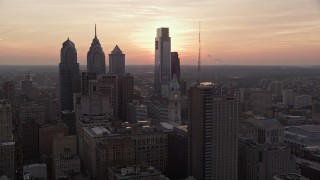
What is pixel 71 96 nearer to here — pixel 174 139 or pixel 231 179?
pixel 174 139

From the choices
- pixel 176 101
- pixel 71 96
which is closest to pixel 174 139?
pixel 176 101

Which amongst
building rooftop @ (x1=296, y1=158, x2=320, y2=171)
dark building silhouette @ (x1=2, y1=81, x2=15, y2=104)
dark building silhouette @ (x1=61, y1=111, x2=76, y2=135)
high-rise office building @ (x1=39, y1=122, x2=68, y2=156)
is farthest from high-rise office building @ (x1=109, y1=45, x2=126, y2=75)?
building rooftop @ (x1=296, y1=158, x2=320, y2=171)

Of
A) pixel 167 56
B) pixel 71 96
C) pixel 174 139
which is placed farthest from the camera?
pixel 167 56

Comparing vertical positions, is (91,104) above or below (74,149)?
above

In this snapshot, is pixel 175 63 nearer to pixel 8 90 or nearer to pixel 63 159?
pixel 8 90

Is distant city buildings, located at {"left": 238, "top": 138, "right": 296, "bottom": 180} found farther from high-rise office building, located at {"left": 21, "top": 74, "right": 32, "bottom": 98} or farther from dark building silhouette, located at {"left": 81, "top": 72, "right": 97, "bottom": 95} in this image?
high-rise office building, located at {"left": 21, "top": 74, "right": 32, "bottom": 98}

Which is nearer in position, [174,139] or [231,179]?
[231,179]
